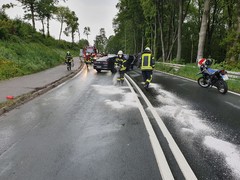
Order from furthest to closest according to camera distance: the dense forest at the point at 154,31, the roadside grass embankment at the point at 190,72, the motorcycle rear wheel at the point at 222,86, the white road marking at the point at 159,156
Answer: the dense forest at the point at 154,31, the roadside grass embankment at the point at 190,72, the motorcycle rear wheel at the point at 222,86, the white road marking at the point at 159,156

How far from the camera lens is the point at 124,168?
3461 millimetres

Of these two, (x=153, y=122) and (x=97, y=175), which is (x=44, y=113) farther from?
(x=97, y=175)

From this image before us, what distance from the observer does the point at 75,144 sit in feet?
14.4

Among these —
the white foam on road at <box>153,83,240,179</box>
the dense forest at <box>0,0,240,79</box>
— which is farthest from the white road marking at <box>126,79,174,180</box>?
the dense forest at <box>0,0,240,79</box>

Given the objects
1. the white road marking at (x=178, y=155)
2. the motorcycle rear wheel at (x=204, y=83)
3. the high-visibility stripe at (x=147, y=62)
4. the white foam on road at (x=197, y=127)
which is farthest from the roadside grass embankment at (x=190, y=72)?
the white road marking at (x=178, y=155)

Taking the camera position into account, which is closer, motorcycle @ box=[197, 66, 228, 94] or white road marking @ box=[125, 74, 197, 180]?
white road marking @ box=[125, 74, 197, 180]

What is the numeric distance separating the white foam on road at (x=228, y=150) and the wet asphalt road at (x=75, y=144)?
3.77 feet

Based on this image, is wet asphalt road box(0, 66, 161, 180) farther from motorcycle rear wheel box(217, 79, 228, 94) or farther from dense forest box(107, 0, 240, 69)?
dense forest box(107, 0, 240, 69)

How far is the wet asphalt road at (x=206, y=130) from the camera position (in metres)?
3.53

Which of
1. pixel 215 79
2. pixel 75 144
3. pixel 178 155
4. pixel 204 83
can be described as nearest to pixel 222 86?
pixel 215 79

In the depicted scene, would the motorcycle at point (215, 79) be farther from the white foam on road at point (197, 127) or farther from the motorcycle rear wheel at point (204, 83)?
the white foam on road at point (197, 127)

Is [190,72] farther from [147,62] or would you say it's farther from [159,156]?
[159,156]

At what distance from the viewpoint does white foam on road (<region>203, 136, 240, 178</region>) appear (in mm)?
3533

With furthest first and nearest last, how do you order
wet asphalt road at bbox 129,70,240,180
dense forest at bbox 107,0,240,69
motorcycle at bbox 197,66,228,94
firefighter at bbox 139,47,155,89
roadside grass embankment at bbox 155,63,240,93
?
1. dense forest at bbox 107,0,240,69
2. firefighter at bbox 139,47,155,89
3. roadside grass embankment at bbox 155,63,240,93
4. motorcycle at bbox 197,66,228,94
5. wet asphalt road at bbox 129,70,240,180
